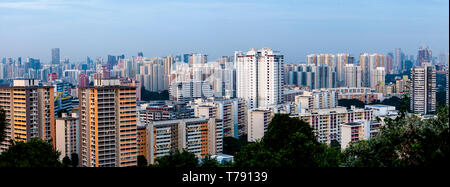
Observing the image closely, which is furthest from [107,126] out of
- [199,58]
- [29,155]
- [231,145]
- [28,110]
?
[199,58]

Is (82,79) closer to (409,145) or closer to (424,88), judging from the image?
(424,88)

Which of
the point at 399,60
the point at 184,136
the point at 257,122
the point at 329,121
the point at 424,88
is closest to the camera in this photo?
the point at 184,136

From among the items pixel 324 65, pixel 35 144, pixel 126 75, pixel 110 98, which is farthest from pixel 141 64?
pixel 35 144

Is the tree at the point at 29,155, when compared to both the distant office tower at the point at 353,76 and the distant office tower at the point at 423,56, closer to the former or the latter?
the distant office tower at the point at 423,56

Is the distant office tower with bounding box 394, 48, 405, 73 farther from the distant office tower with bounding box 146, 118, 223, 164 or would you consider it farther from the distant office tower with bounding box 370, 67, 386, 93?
the distant office tower with bounding box 146, 118, 223, 164

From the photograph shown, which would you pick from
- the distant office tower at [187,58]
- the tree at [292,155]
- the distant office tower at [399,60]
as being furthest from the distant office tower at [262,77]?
the tree at [292,155]
